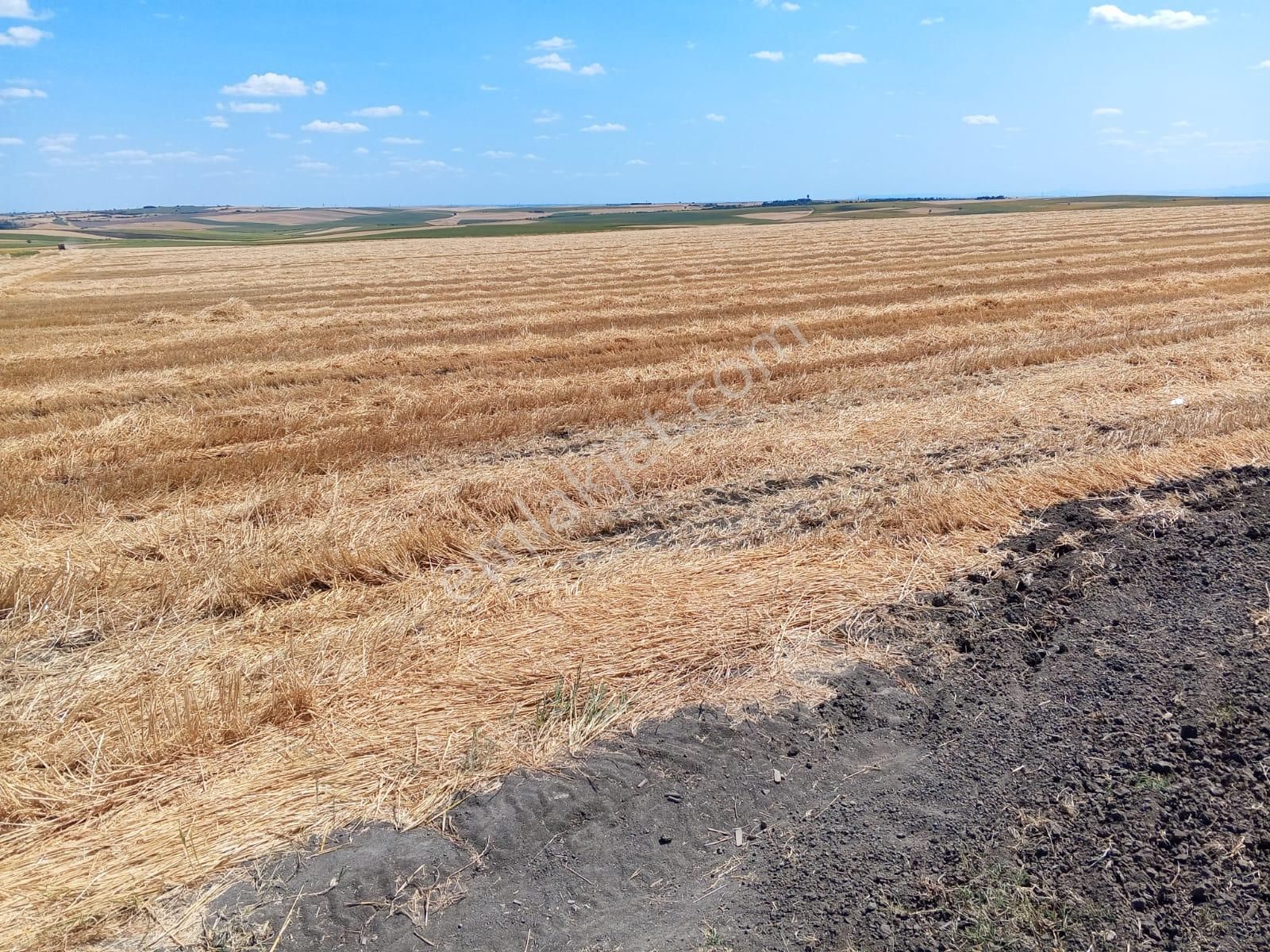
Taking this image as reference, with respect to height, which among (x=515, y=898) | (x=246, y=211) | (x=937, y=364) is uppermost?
(x=246, y=211)

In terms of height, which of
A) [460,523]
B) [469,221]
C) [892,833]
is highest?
[469,221]

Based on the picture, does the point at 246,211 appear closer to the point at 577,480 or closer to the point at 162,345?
the point at 162,345

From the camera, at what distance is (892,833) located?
121 inches

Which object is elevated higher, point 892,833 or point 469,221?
point 469,221

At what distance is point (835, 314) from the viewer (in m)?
16.9

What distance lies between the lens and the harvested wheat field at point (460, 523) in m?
3.50

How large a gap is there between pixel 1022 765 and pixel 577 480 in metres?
4.76

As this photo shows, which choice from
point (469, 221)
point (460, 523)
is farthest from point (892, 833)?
point (469, 221)

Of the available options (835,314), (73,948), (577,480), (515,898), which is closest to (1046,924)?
(515,898)

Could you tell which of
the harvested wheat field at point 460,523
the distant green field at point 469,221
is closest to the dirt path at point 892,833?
the harvested wheat field at point 460,523

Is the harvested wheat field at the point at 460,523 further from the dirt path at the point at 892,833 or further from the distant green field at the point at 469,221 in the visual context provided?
the distant green field at the point at 469,221

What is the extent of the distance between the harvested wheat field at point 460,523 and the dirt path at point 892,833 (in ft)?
0.90

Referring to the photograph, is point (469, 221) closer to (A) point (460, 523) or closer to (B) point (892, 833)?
(A) point (460, 523)

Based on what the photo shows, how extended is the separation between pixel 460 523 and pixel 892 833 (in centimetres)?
423
